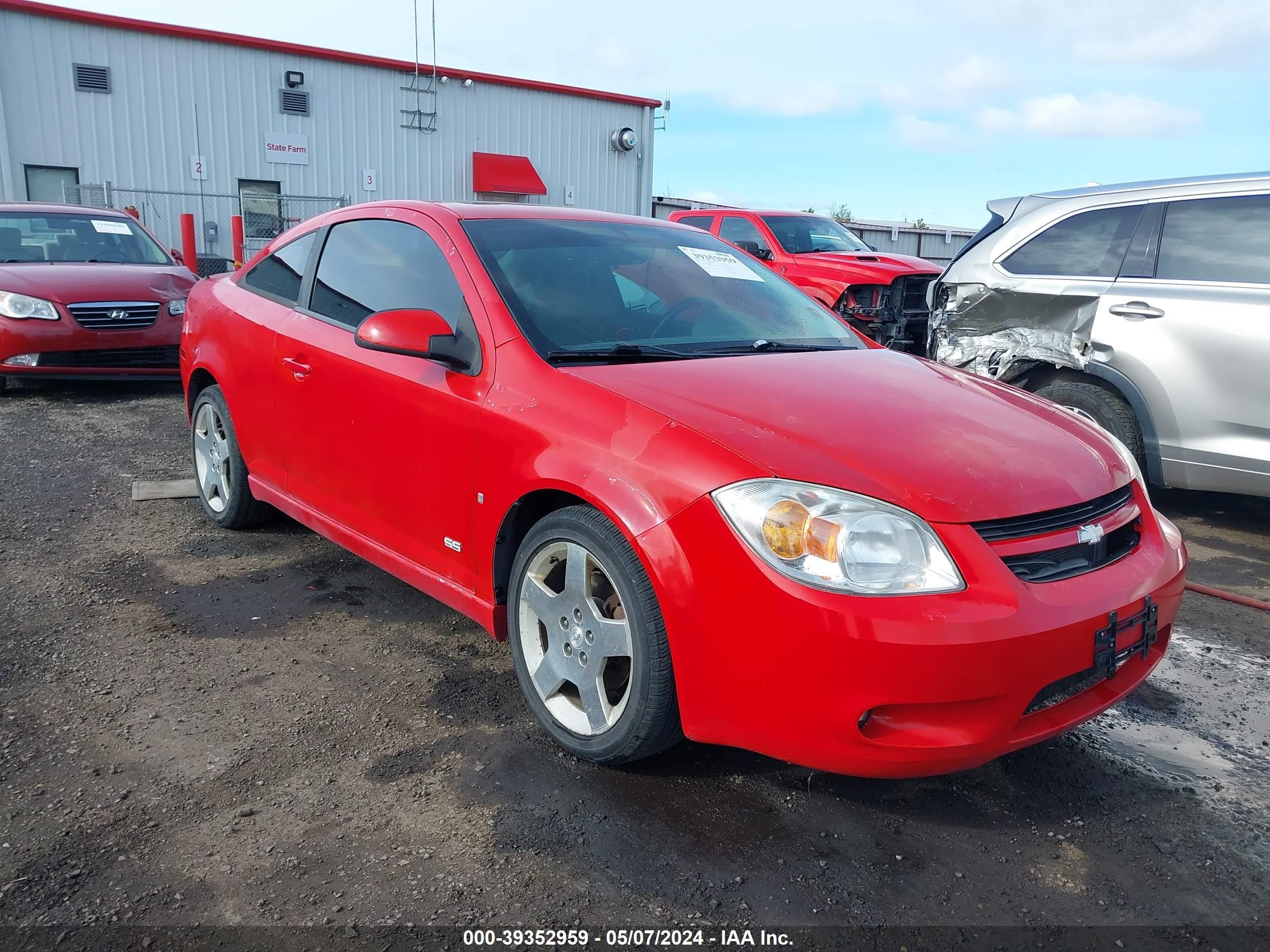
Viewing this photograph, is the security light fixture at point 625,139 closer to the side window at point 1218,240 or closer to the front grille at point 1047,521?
the side window at point 1218,240

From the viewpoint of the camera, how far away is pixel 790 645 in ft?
7.13

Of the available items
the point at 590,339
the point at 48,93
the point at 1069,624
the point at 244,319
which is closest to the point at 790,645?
the point at 1069,624

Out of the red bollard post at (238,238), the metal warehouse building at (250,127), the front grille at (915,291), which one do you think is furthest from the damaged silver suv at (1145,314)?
the metal warehouse building at (250,127)

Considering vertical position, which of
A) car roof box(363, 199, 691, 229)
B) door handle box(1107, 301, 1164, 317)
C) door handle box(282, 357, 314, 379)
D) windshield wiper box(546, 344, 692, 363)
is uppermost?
car roof box(363, 199, 691, 229)

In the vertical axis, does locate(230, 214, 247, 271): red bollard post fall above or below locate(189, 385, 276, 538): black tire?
above

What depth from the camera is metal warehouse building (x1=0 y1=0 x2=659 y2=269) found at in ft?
58.2

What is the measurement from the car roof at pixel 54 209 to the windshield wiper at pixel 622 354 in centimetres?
815

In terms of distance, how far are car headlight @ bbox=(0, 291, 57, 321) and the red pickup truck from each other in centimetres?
563

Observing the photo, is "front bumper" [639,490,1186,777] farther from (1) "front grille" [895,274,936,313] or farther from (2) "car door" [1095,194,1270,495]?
(1) "front grille" [895,274,936,313]

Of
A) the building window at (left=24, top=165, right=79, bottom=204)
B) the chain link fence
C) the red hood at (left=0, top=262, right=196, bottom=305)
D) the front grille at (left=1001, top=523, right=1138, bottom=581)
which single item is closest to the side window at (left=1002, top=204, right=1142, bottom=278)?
the front grille at (left=1001, top=523, right=1138, bottom=581)

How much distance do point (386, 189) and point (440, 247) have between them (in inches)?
778

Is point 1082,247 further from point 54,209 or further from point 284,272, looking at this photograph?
point 54,209

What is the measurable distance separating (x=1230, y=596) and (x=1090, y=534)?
7.12 ft

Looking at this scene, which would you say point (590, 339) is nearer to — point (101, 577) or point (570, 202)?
point (101, 577)
